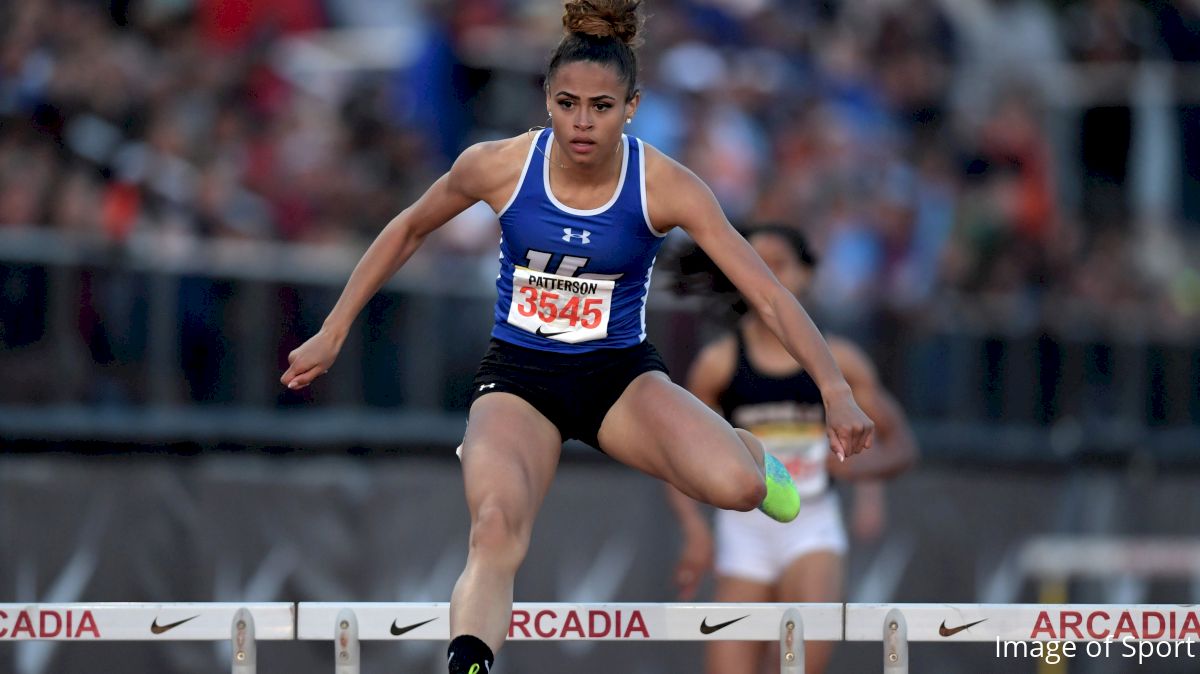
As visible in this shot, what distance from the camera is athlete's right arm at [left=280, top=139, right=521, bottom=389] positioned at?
250 inches

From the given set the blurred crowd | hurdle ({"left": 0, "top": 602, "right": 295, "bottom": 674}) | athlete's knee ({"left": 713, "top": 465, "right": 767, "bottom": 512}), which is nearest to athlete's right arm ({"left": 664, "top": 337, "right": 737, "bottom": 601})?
athlete's knee ({"left": 713, "top": 465, "right": 767, "bottom": 512})

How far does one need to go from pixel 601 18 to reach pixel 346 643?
218 centimetres

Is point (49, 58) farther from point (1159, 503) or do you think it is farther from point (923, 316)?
point (1159, 503)

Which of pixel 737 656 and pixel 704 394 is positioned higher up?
pixel 704 394

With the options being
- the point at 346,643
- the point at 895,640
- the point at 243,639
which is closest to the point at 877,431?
the point at 895,640

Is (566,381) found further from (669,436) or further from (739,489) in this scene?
(739,489)

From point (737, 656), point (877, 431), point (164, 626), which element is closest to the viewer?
point (164, 626)

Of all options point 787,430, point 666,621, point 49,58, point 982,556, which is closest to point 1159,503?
point 982,556

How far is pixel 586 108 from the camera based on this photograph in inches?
244

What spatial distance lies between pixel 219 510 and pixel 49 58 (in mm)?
2543

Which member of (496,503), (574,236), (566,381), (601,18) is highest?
(601,18)

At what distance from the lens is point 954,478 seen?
1121 cm

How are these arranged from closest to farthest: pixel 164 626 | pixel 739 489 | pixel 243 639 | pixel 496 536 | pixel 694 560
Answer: pixel 496 536
pixel 739 489
pixel 243 639
pixel 164 626
pixel 694 560

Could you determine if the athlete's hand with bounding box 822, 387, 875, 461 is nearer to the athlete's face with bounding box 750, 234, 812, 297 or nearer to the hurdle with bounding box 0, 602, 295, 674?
the hurdle with bounding box 0, 602, 295, 674
